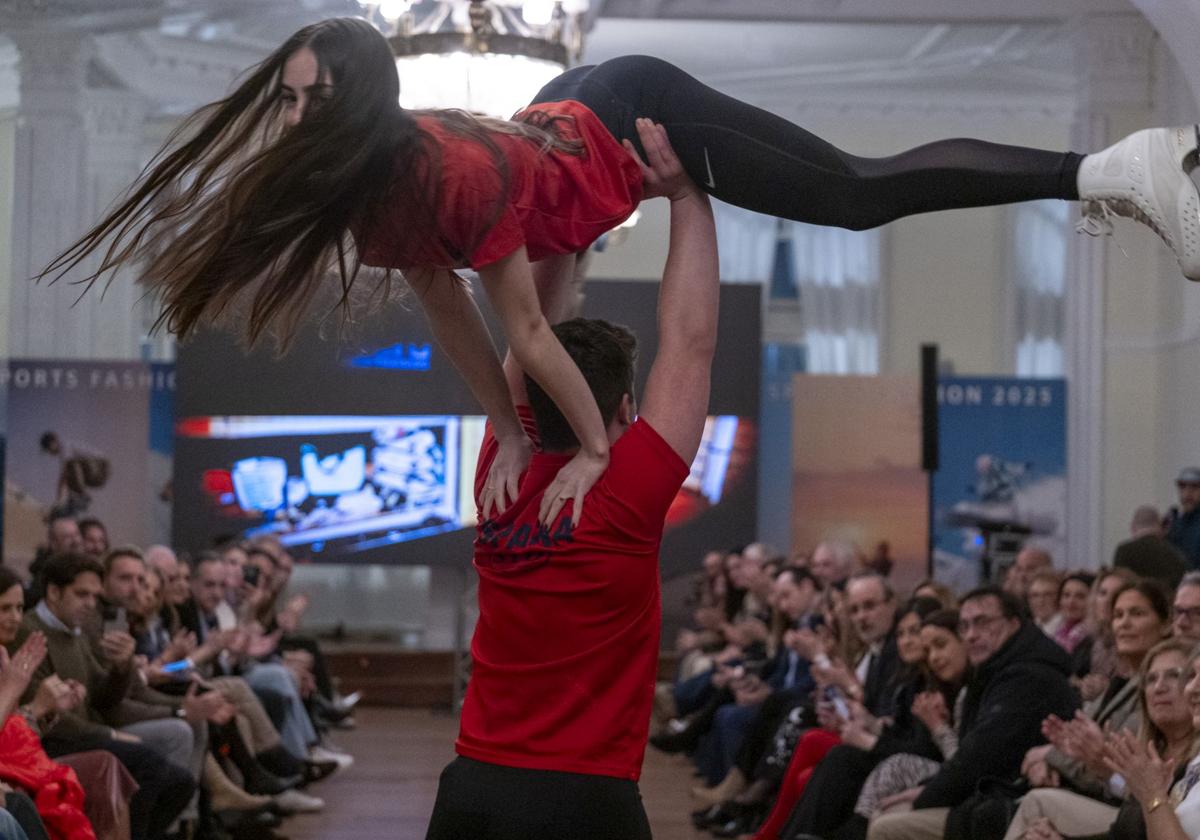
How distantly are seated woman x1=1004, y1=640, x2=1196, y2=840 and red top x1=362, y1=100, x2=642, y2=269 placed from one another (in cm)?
198

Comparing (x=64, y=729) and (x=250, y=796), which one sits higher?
(x=64, y=729)

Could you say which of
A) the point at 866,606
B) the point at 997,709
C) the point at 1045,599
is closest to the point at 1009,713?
the point at 997,709

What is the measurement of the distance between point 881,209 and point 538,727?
0.89 m

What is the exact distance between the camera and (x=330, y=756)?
28.8 feet

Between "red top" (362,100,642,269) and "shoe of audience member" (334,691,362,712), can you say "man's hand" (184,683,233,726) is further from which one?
"red top" (362,100,642,269)

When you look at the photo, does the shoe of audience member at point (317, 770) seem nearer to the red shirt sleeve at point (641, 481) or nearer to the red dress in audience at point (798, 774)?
the red dress in audience at point (798, 774)

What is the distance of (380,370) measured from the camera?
1116cm

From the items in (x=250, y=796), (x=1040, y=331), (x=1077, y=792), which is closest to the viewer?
(x=1077, y=792)

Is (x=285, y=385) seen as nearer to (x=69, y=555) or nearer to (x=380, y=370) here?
(x=380, y=370)

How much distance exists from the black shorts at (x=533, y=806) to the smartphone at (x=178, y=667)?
4600 mm

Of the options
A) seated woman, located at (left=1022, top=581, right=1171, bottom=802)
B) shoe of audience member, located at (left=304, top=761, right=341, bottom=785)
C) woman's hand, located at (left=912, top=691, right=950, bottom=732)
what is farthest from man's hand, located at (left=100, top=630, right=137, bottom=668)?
seated woman, located at (left=1022, top=581, right=1171, bottom=802)

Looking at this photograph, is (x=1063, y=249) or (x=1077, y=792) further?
(x=1063, y=249)

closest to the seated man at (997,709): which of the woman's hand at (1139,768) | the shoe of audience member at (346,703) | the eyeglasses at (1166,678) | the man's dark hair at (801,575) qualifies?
the eyeglasses at (1166,678)

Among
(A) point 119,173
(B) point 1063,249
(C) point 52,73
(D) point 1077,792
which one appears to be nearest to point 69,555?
(D) point 1077,792
